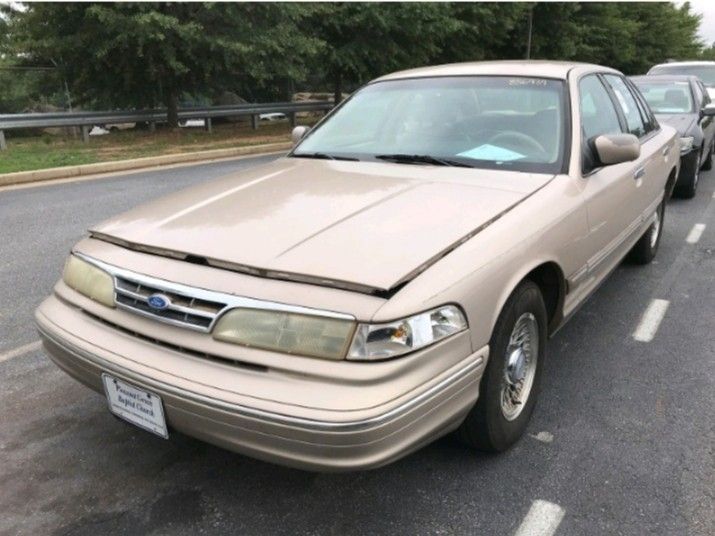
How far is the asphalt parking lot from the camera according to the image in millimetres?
2340

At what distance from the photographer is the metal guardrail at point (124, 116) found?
1297cm

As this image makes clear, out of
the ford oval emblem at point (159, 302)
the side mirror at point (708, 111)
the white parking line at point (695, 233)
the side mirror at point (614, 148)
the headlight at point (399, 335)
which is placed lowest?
the white parking line at point (695, 233)

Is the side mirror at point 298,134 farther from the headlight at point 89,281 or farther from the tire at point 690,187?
the tire at point 690,187

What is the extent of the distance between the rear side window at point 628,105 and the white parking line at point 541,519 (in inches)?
114

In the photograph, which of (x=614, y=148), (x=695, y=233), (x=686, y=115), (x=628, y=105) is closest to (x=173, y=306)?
(x=614, y=148)

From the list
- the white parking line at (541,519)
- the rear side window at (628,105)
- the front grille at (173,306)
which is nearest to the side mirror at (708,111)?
the rear side window at (628,105)

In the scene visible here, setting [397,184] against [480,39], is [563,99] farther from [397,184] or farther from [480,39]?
[480,39]

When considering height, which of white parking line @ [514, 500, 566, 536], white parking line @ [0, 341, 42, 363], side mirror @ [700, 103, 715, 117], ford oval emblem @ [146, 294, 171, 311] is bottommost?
white parking line @ [514, 500, 566, 536]

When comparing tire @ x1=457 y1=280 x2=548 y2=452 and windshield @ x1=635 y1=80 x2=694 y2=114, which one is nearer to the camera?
tire @ x1=457 y1=280 x2=548 y2=452

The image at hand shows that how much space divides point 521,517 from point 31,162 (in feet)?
35.4

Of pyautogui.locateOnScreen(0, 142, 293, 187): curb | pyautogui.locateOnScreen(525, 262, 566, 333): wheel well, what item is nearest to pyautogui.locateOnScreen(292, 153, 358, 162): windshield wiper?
pyautogui.locateOnScreen(525, 262, 566, 333): wheel well

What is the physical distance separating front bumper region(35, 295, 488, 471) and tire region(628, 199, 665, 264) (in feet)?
11.3

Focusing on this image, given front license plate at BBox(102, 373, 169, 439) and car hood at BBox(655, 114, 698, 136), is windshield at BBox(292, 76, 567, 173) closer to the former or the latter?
front license plate at BBox(102, 373, 169, 439)

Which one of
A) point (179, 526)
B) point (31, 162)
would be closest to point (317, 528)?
point (179, 526)
